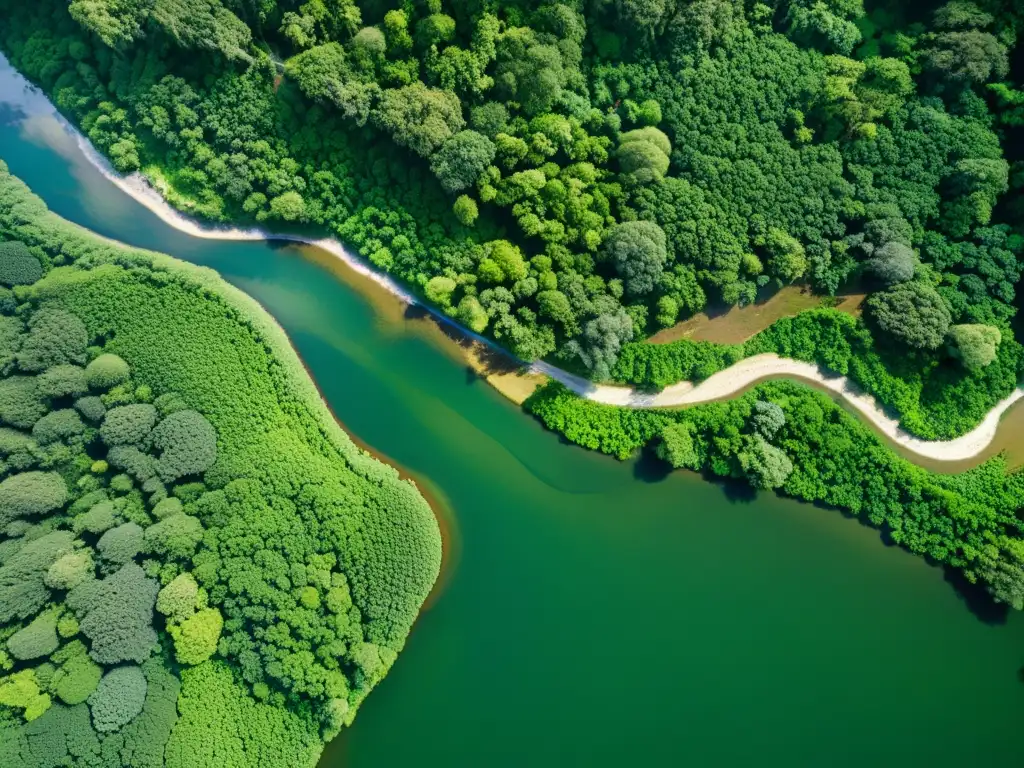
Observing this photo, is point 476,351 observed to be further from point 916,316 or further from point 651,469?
point 916,316

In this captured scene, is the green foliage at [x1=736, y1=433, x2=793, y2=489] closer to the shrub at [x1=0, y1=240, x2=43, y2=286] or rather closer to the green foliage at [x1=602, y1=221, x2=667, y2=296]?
the green foliage at [x1=602, y1=221, x2=667, y2=296]

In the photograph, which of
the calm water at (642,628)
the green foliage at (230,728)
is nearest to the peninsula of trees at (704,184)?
the calm water at (642,628)

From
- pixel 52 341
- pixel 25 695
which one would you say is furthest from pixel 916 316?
pixel 25 695

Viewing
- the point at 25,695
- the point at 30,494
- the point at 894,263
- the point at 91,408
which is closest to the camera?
the point at 25,695

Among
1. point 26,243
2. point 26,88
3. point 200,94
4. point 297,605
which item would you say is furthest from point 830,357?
point 26,88

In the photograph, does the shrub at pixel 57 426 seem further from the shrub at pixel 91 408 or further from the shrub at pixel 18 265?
the shrub at pixel 18 265

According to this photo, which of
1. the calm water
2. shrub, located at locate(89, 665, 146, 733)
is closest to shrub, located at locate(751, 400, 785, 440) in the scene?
the calm water
